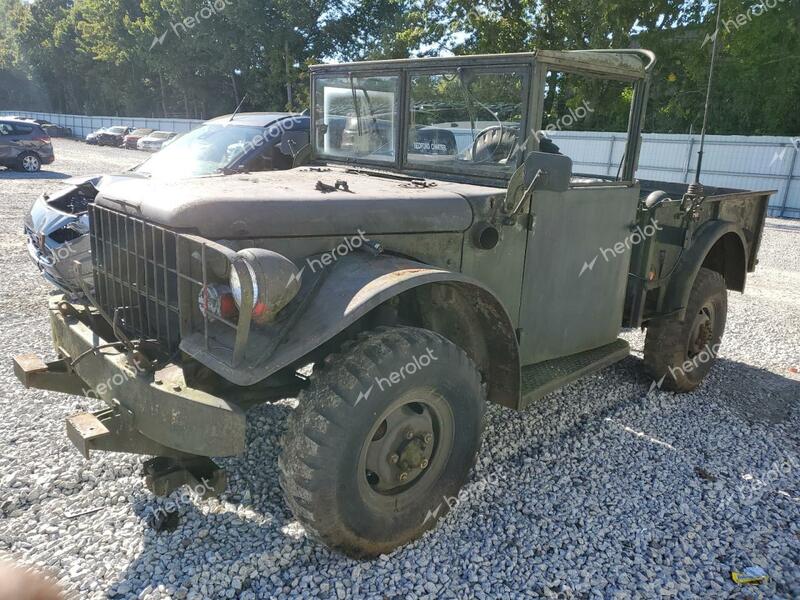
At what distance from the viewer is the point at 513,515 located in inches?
128

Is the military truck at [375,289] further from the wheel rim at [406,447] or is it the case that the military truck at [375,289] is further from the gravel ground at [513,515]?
the gravel ground at [513,515]

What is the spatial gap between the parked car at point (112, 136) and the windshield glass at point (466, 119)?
36955mm

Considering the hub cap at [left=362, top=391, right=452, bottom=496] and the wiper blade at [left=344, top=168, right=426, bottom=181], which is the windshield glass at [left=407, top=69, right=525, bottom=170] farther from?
the hub cap at [left=362, top=391, right=452, bottom=496]

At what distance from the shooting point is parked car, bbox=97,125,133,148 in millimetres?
36500

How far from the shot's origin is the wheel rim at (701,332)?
16.3 ft

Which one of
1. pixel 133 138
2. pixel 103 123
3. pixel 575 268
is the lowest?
pixel 133 138

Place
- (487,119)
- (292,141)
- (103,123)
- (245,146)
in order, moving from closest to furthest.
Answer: (487,119), (245,146), (292,141), (103,123)

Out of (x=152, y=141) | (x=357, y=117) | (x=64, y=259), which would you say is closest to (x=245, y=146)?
(x=64, y=259)

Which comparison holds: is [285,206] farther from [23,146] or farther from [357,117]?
[23,146]

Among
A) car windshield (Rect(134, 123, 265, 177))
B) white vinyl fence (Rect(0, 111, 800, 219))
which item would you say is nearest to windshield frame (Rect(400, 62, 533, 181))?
car windshield (Rect(134, 123, 265, 177))

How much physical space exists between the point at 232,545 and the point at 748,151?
739 inches

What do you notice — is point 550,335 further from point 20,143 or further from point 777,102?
point 777,102

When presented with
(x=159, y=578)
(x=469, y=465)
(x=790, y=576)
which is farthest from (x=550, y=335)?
(x=159, y=578)

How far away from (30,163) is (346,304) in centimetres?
2030
